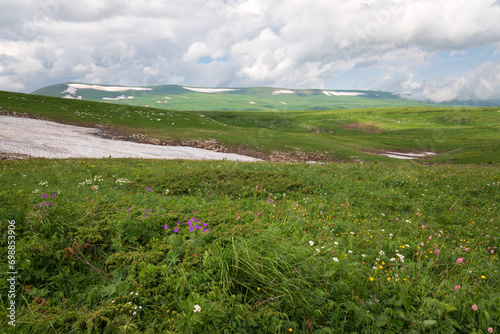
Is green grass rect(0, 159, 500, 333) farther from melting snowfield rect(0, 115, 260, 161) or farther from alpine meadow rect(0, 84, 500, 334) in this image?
melting snowfield rect(0, 115, 260, 161)

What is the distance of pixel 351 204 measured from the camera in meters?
11.5

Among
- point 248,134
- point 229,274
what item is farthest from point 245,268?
point 248,134

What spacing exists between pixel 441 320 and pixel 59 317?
622 cm

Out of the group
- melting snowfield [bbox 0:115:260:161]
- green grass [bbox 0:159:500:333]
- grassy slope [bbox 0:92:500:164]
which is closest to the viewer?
green grass [bbox 0:159:500:333]

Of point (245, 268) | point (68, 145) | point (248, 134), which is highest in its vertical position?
point (245, 268)

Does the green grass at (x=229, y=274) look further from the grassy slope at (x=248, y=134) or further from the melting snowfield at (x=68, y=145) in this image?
the grassy slope at (x=248, y=134)

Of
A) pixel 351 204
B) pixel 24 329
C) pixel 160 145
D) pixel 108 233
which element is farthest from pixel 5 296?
pixel 160 145

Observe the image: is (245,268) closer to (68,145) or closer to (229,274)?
(229,274)

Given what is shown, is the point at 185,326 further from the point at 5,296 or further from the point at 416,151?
the point at 416,151

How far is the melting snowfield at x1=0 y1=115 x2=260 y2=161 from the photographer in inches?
1107

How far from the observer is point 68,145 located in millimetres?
31891

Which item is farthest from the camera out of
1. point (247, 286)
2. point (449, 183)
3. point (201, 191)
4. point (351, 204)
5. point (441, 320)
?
point (449, 183)

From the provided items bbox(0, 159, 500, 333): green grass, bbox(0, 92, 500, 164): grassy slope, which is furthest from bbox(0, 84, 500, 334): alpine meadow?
bbox(0, 92, 500, 164): grassy slope

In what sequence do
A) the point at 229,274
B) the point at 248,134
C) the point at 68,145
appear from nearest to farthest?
the point at 229,274 → the point at 68,145 → the point at 248,134
